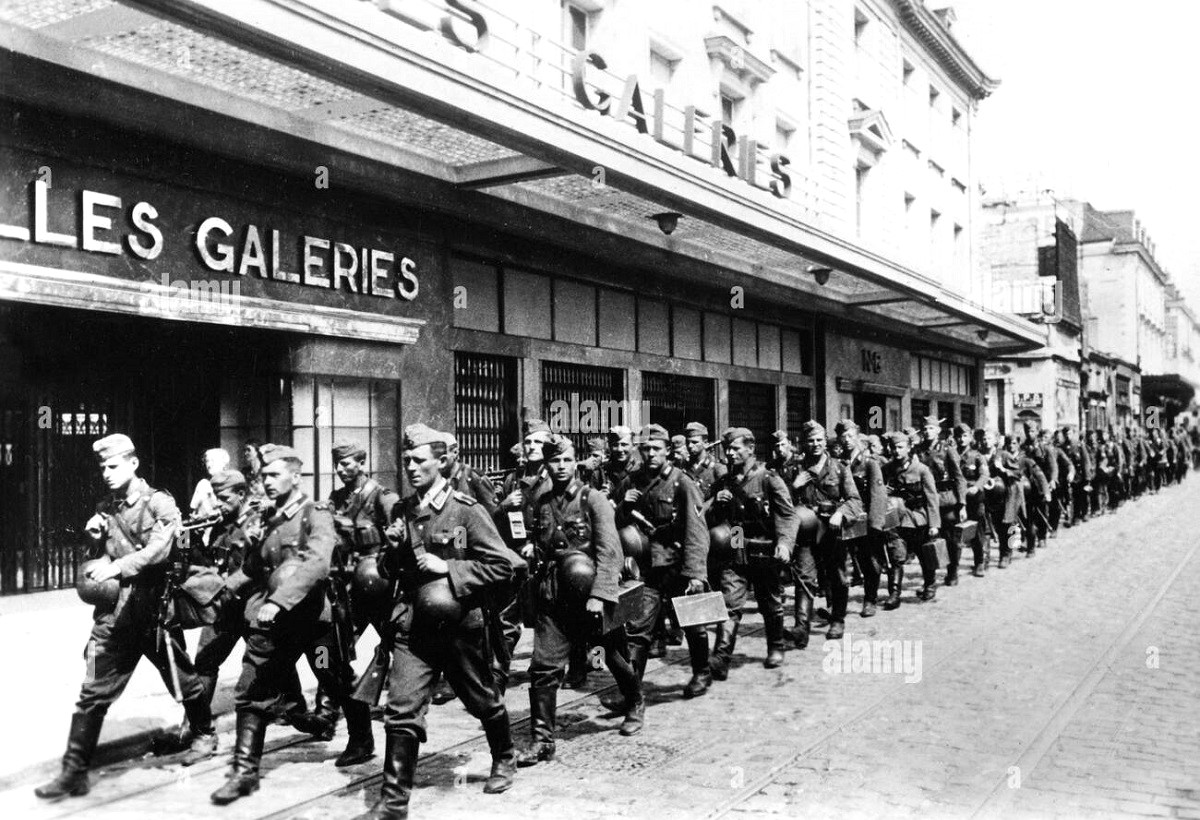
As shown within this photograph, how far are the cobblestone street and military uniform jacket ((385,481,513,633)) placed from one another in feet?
3.36

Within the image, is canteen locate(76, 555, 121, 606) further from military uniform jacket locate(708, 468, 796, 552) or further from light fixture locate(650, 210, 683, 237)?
light fixture locate(650, 210, 683, 237)

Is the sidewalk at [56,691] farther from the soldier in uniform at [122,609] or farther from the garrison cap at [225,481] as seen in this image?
the garrison cap at [225,481]

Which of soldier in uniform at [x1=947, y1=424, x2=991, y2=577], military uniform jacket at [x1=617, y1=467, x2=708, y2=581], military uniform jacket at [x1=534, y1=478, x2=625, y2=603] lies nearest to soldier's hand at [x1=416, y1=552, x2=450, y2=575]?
military uniform jacket at [x1=534, y1=478, x2=625, y2=603]

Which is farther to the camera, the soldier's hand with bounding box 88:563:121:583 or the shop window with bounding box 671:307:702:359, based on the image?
the shop window with bounding box 671:307:702:359

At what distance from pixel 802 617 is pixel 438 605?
4872mm

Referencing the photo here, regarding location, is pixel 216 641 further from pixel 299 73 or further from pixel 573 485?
pixel 299 73

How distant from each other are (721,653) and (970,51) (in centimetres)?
2721

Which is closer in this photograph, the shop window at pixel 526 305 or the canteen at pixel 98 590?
the canteen at pixel 98 590

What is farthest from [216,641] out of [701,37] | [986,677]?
[701,37]

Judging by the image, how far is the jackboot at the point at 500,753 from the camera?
5336 millimetres

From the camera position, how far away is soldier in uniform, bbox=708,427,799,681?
823cm

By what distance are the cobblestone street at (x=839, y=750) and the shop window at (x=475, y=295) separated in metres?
4.87

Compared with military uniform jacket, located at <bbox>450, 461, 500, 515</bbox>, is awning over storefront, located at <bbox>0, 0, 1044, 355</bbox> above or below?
above

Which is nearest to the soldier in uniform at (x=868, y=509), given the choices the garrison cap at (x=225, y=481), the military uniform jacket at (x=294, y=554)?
the garrison cap at (x=225, y=481)
